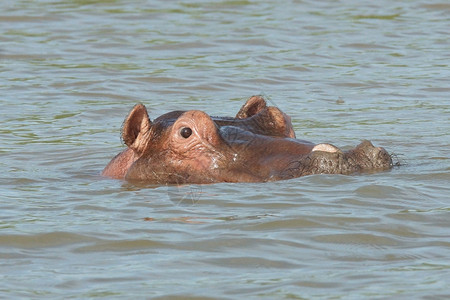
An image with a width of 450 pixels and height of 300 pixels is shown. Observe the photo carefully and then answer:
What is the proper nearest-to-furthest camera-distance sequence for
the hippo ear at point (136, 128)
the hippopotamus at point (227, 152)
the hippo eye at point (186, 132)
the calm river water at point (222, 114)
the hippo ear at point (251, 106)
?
the calm river water at point (222, 114) < the hippopotamus at point (227, 152) < the hippo eye at point (186, 132) < the hippo ear at point (136, 128) < the hippo ear at point (251, 106)

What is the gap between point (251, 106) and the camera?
36.4 feet

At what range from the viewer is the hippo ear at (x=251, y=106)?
11031 millimetres

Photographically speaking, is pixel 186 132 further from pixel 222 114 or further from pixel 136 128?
pixel 222 114

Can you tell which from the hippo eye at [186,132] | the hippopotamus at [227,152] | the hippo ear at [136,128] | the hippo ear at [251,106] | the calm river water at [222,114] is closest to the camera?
the calm river water at [222,114]

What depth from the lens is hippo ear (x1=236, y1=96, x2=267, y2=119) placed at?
11.0m

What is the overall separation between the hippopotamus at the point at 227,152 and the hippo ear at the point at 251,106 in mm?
410

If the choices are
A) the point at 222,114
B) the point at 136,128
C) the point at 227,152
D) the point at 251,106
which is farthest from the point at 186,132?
the point at 222,114

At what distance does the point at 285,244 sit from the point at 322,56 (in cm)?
1100

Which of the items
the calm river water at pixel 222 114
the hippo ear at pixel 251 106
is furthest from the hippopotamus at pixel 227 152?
the hippo ear at pixel 251 106

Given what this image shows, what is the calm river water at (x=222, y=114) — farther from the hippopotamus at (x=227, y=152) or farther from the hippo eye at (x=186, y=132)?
the hippo eye at (x=186, y=132)

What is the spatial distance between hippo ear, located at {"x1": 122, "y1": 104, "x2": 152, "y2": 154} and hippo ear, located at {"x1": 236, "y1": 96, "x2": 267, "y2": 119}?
110 cm

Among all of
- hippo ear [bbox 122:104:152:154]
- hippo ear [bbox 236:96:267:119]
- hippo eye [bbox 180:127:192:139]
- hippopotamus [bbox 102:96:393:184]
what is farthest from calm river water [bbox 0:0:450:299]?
hippo ear [bbox 236:96:267:119]

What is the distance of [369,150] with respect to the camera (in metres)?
9.59

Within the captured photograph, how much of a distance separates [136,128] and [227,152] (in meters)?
0.89
